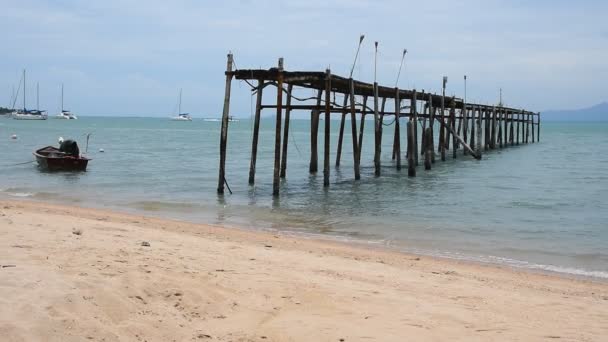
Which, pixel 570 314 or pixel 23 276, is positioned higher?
pixel 23 276

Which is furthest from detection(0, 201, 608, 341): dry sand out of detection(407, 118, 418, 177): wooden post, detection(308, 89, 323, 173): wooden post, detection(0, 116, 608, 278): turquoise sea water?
detection(407, 118, 418, 177): wooden post

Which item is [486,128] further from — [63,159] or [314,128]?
[63,159]

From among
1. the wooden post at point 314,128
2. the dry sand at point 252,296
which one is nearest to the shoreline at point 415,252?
the dry sand at point 252,296

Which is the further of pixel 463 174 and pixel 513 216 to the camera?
pixel 463 174

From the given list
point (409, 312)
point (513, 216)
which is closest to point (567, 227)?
point (513, 216)

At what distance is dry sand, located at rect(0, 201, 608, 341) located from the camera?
191 inches

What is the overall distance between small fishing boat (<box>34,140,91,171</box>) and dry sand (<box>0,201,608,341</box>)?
15.3 meters

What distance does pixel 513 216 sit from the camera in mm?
15078

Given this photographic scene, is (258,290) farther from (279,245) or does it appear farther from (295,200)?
(295,200)

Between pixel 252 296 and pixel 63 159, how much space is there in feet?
63.6

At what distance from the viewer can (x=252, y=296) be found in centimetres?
599

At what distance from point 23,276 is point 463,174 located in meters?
22.9

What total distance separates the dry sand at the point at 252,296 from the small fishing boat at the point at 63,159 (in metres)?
15.3

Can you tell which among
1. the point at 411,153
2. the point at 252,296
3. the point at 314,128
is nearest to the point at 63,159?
the point at 314,128
